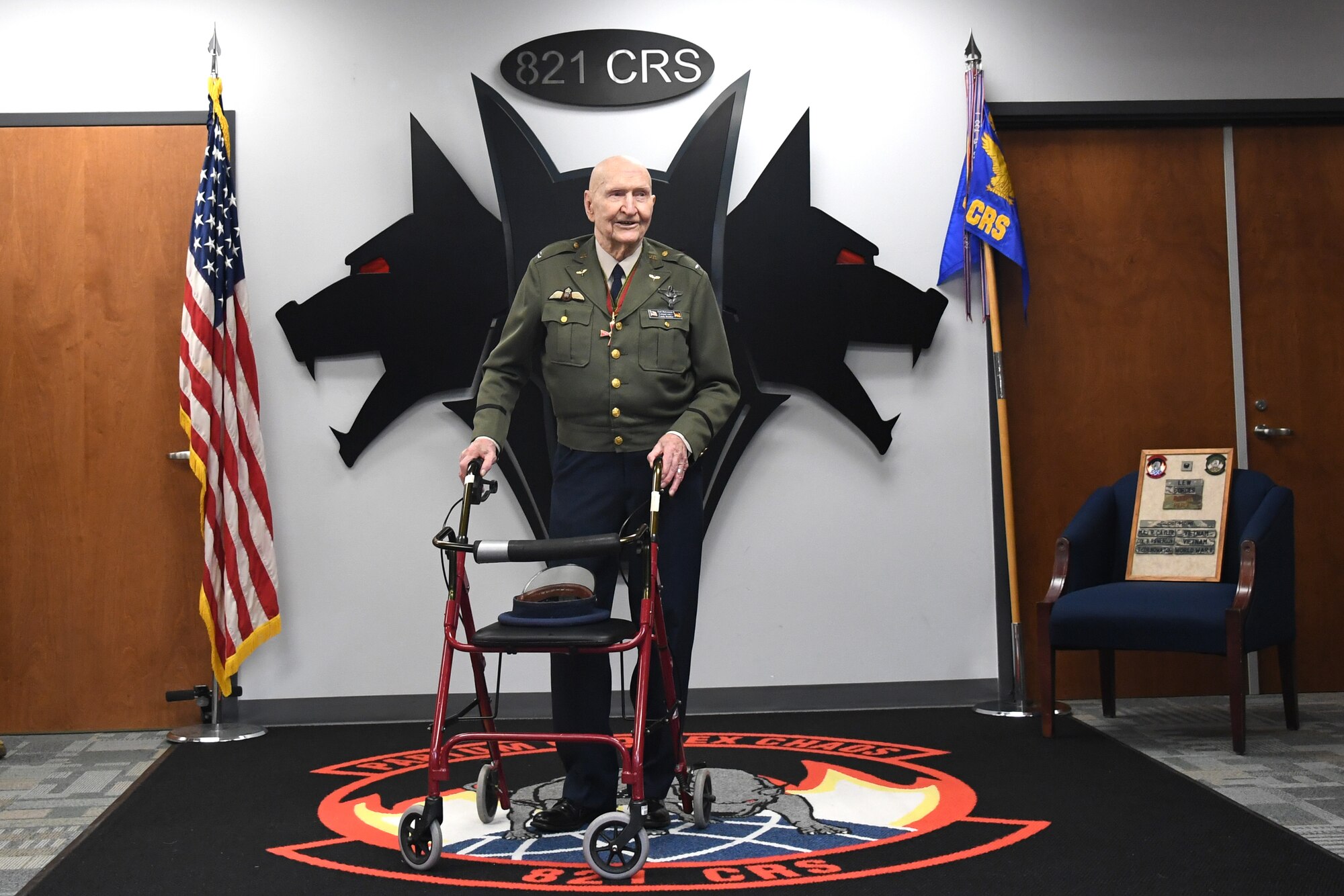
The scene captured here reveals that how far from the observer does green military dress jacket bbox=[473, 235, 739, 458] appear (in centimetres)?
270

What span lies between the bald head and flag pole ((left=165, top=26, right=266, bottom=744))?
6.36 ft

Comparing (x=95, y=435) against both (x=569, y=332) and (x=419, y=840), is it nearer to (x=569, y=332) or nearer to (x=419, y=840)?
(x=569, y=332)

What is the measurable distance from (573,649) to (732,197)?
2.32 m

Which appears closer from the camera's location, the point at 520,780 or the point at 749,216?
the point at 520,780

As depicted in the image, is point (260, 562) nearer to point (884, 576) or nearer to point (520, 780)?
point (520, 780)

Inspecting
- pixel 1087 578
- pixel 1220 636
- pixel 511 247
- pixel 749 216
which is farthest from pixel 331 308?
pixel 1220 636

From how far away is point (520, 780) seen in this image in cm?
315

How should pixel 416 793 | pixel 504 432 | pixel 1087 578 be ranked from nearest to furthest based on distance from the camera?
1. pixel 504 432
2. pixel 416 793
3. pixel 1087 578

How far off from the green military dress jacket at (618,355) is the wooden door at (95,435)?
1.87 meters

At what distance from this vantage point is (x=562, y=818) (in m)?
2.64

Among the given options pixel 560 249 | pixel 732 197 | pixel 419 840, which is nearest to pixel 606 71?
pixel 732 197

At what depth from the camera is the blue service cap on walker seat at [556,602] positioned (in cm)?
234

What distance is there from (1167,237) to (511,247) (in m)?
2.34

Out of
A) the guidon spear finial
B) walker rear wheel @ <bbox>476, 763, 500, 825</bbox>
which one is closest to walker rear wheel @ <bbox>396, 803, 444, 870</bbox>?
walker rear wheel @ <bbox>476, 763, 500, 825</bbox>
